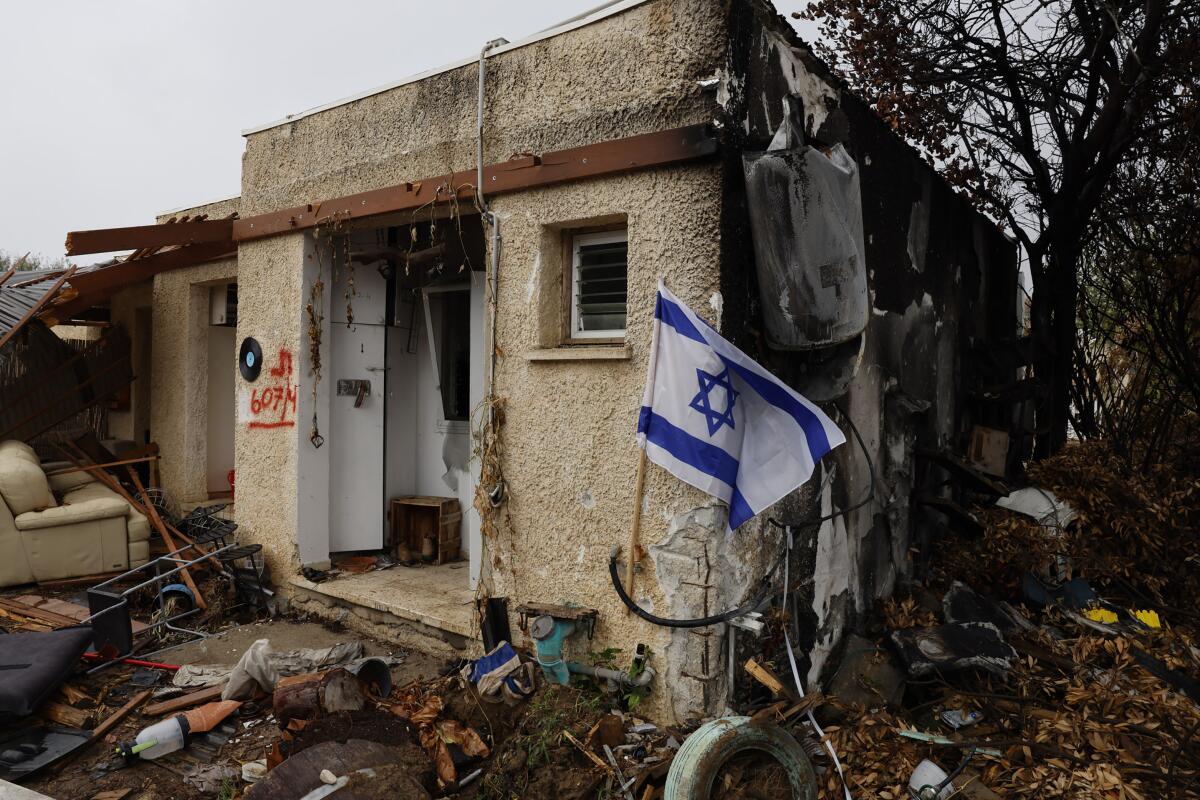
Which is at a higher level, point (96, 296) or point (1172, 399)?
point (96, 296)

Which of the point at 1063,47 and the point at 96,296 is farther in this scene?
the point at 1063,47

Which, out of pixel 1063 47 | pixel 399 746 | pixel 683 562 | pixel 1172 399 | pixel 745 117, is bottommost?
pixel 399 746

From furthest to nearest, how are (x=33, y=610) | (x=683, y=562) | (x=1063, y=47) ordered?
1. (x=1063, y=47)
2. (x=33, y=610)
3. (x=683, y=562)

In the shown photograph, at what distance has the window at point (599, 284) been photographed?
4.64 metres

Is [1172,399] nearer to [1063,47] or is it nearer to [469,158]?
[1063,47]

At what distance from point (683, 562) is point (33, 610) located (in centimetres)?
542

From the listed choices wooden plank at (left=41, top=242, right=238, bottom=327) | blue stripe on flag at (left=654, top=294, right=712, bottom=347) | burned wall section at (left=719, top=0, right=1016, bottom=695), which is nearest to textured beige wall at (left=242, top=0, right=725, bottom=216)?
burned wall section at (left=719, top=0, right=1016, bottom=695)

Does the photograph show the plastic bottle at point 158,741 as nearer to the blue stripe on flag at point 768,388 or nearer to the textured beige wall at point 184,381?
the blue stripe on flag at point 768,388

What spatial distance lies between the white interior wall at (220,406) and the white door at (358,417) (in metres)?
2.52

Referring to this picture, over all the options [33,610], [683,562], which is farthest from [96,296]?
[683,562]

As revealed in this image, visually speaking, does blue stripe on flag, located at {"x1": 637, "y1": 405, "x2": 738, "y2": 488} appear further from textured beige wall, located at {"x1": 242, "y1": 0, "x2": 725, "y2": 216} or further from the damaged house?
textured beige wall, located at {"x1": 242, "y1": 0, "x2": 725, "y2": 216}

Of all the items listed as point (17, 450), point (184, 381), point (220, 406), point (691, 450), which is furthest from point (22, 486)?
point (691, 450)

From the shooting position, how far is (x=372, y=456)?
6820 millimetres

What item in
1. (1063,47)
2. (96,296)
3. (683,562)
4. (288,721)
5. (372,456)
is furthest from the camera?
(1063,47)
